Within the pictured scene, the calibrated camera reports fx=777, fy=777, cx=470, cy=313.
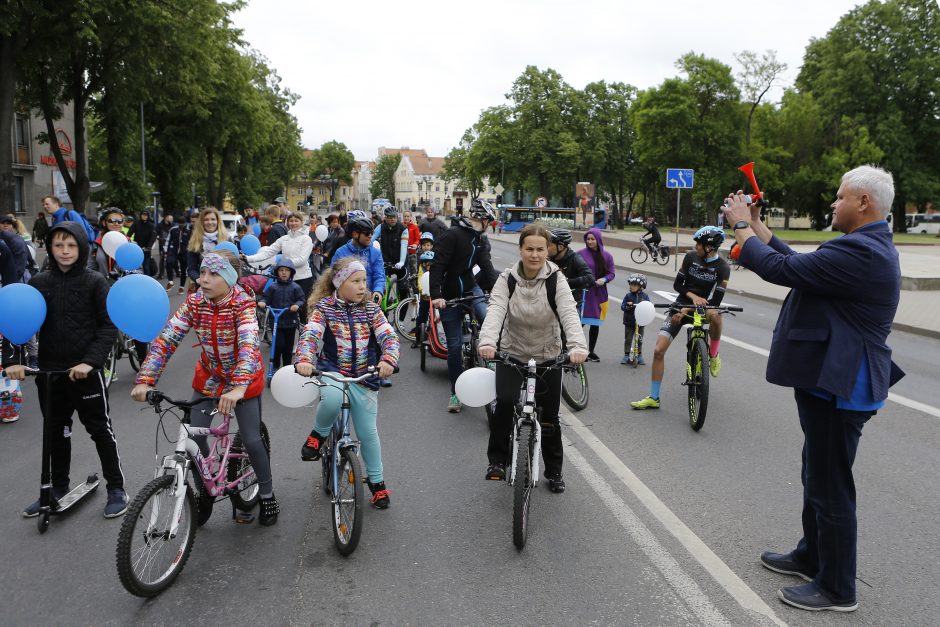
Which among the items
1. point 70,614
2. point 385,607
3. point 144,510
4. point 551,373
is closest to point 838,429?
point 551,373

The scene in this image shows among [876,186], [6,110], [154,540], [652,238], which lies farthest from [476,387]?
[652,238]

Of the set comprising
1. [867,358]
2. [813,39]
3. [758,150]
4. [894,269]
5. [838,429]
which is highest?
[813,39]

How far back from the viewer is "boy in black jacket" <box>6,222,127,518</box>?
15.5ft

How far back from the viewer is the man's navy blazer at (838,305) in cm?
357

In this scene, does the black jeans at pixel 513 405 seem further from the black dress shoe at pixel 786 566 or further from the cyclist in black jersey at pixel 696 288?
the cyclist in black jersey at pixel 696 288

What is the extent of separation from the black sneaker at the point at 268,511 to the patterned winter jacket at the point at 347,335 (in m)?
0.85

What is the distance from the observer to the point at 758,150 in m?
53.7

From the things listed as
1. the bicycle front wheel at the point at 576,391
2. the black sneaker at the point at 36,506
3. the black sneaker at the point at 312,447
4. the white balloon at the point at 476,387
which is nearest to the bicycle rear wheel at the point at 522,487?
the white balloon at the point at 476,387

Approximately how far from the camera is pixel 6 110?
68.2ft

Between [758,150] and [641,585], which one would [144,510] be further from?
[758,150]

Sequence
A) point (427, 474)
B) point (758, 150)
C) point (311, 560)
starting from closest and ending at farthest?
point (311, 560) → point (427, 474) → point (758, 150)

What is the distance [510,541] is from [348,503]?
96cm

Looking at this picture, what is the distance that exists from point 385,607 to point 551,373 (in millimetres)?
1762

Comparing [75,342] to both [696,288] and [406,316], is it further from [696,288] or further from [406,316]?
[406,316]
